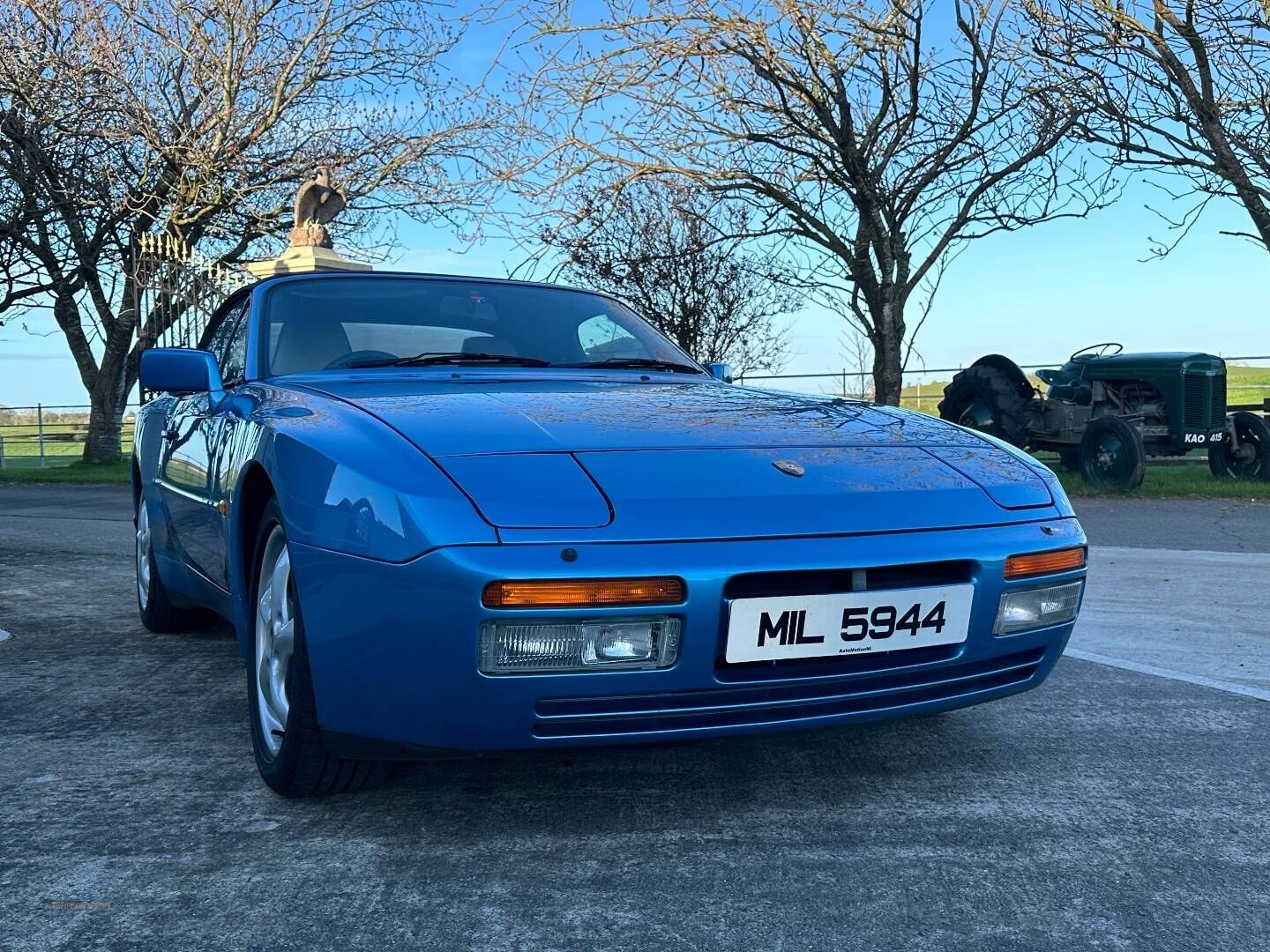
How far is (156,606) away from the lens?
15.8ft

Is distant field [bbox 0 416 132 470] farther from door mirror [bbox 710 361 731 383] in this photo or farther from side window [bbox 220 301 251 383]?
door mirror [bbox 710 361 731 383]

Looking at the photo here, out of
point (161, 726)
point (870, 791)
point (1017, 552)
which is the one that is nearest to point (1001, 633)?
point (1017, 552)

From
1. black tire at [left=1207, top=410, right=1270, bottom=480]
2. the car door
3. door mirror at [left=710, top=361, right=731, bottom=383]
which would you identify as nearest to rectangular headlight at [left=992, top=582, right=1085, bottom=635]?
door mirror at [left=710, top=361, right=731, bottom=383]

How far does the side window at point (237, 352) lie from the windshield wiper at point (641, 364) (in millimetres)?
994

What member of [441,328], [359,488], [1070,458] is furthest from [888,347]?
[359,488]

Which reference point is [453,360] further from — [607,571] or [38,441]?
[38,441]

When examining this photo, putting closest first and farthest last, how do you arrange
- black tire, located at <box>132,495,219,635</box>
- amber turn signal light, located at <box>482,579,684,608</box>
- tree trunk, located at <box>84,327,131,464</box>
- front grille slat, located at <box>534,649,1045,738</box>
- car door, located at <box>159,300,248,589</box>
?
1. amber turn signal light, located at <box>482,579,684,608</box>
2. front grille slat, located at <box>534,649,1045,738</box>
3. car door, located at <box>159,300,248,589</box>
4. black tire, located at <box>132,495,219,635</box>
5. tree trunk, located at <box>84,327,131,464</box>

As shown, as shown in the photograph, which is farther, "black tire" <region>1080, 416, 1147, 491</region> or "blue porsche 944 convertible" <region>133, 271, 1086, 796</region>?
"black tire" <region>1080, 416, 1147, 491</region>

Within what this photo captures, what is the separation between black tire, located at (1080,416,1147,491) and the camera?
12.1 metres

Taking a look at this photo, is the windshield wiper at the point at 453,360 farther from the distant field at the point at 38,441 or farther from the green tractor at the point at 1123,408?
the distant field at the point at 38,441

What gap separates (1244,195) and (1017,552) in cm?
1241

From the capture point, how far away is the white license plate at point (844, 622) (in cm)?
232

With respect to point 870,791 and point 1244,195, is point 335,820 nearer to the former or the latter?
point 870,791

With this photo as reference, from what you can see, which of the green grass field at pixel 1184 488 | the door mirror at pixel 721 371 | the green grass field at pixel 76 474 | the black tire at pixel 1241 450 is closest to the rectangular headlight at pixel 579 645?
the door mirror at pixel 721 371
